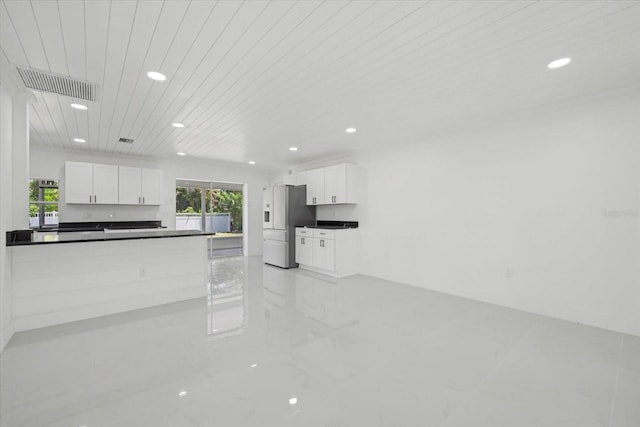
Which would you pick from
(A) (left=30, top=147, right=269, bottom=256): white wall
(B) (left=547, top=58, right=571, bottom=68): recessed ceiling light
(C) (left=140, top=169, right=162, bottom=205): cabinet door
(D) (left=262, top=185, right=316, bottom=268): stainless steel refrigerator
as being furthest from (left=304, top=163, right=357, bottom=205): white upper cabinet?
(B) (left=547, top=58, right=571, bottom=68): recessed ceiling light

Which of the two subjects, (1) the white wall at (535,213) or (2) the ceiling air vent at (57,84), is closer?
(2) the ceiling air vent at (57,84)

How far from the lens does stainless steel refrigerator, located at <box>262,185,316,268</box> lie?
20.1ft

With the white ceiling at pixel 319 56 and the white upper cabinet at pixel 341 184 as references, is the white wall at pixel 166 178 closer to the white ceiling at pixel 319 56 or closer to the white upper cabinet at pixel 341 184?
the white ceiling at pixel 319 56

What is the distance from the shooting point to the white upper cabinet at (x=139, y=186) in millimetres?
5773

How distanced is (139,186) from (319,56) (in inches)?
211

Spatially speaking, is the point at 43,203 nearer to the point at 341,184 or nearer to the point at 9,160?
the point at 9,160

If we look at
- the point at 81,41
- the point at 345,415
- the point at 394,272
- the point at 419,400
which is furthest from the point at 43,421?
the point at 394,272

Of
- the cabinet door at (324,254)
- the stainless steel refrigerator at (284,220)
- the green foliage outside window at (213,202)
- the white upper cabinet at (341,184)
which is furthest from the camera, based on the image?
the green foliage outside window at (213,202)

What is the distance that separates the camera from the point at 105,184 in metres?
5.57

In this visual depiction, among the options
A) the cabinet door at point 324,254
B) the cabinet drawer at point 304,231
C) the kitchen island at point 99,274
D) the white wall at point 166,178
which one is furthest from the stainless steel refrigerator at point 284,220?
the kitchen island at point 99,274

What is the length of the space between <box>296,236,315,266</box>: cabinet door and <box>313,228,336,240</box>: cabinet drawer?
198mm

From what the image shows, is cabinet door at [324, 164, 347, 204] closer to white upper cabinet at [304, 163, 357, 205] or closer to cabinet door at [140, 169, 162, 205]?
white upper cabinet at [304, 163, 357, 205]

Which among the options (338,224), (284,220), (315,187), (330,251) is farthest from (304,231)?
(315,187)

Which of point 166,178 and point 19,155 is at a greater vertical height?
point 166,178
